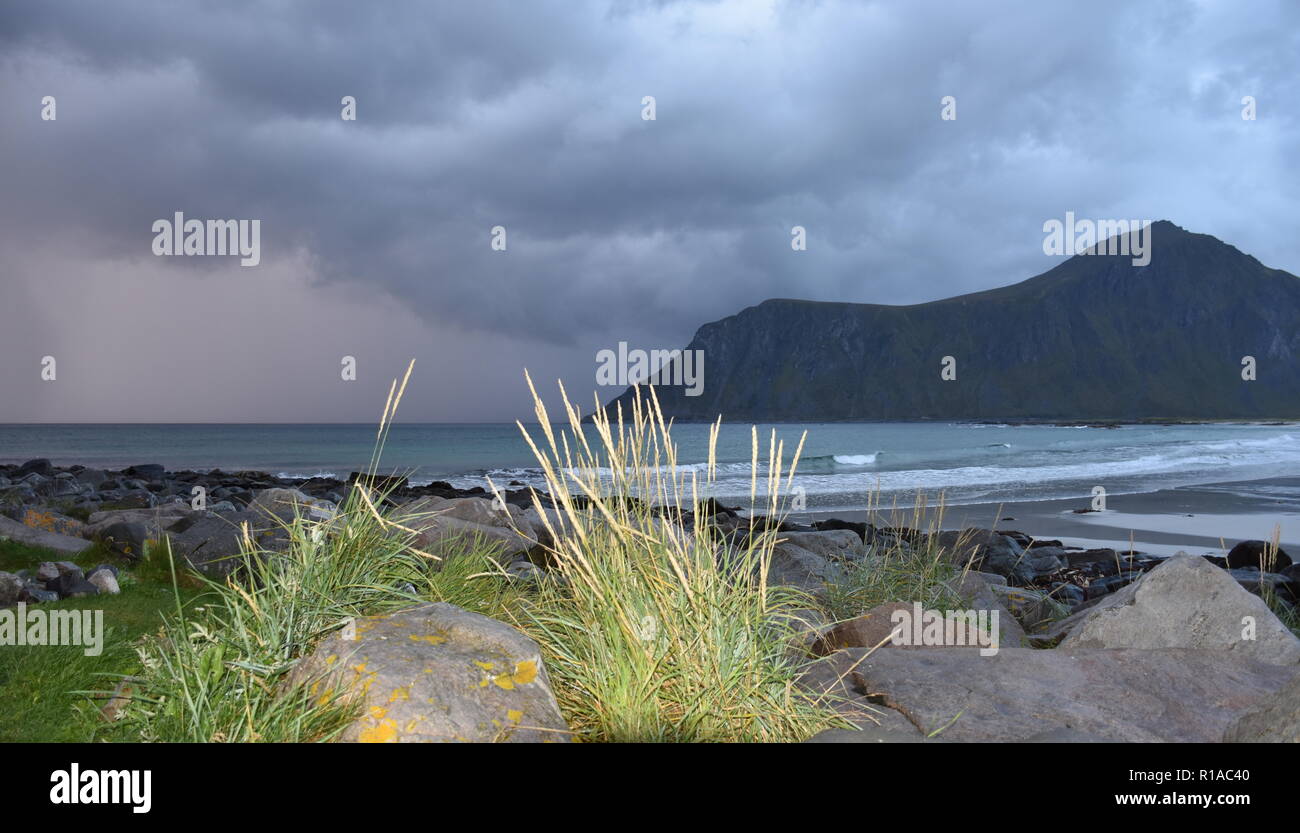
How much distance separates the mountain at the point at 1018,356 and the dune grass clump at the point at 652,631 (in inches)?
5892

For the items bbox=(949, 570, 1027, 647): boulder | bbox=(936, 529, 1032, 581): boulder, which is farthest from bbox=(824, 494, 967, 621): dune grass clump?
bbox=(936, 529, 1032, 581): boulder

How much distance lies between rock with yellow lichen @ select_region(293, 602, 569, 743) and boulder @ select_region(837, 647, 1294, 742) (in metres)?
1.87

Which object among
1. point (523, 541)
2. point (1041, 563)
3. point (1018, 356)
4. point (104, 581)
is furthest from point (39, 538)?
point (1018, 356)

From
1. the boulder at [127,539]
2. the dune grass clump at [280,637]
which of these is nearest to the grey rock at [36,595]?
the boulder at [127,539]

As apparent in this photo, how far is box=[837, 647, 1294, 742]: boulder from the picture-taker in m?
3.75

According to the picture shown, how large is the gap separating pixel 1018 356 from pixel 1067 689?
7627 inches

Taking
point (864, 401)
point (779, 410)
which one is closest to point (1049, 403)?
point (864, 401)

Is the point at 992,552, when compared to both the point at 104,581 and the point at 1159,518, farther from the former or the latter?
the point at 104,581

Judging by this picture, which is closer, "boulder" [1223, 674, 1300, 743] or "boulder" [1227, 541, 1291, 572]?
"boulder" [1223, 674, 1300, 743]

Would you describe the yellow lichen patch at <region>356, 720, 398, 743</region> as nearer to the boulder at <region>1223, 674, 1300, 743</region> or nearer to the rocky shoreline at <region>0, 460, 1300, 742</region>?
the rocky shoreline at <region>0, 460, 1300, 742</region>

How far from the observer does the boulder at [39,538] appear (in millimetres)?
8562
